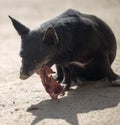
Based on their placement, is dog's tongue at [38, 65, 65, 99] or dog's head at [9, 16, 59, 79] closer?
dog's head at [9, 16, 59, 79]

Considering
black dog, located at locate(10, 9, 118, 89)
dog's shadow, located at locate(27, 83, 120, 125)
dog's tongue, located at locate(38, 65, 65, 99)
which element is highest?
black dog, located at locate(10, 9, 118, 89)

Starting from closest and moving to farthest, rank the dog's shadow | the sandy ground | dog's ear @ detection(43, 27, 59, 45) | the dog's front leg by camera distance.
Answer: the sandy ground, the dog's shadow, dog's ear @ detection(43, 27, 59, 45), the dog's front leg

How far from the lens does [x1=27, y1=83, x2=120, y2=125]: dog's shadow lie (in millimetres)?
8133

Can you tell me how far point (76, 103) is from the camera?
8.68 m

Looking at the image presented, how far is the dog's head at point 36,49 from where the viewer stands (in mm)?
8461

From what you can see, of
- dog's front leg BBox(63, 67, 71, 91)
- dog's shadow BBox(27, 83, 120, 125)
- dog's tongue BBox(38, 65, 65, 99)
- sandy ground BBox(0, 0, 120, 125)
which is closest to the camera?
sandy ground BBox(0, 0, 120, 125)

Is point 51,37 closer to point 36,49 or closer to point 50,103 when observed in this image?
point 36,49

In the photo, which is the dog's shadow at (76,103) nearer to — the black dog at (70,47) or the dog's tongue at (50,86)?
the dog's tongue at (50,86)

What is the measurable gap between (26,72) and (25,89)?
1454 mm

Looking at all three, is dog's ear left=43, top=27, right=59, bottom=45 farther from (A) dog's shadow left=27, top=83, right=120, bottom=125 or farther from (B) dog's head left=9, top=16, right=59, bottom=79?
(A) dog's shadow left=27, top=83, right=120, bottom=125

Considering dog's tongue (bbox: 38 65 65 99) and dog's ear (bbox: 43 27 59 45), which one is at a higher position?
dog's ear (bbox: 43 27 59 45)

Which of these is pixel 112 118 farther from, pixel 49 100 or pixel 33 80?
pixel 33 80

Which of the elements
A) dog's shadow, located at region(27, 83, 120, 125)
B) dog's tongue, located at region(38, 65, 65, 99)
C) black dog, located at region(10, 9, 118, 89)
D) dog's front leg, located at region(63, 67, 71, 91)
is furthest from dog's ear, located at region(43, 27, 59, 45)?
dog's front leg, located at region(63, 67, 71, 91)

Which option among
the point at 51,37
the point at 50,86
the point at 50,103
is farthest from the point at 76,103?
the point at 51,37
